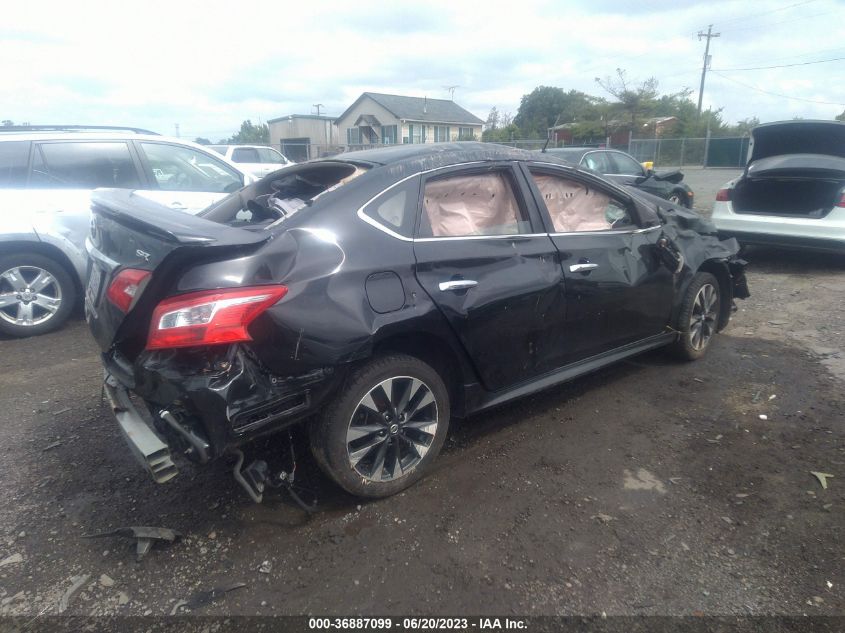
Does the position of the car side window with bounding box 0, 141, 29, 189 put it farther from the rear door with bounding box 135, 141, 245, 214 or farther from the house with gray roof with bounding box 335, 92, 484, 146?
the house with gray roof with bounding box 335, 92, 484, 146

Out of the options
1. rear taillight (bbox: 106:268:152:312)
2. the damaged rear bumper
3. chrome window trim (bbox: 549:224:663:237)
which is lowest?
the damaged rear bumper

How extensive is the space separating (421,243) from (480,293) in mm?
411

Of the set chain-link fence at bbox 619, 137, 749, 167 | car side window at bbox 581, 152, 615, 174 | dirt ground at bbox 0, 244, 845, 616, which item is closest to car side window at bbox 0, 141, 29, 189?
dirt ground at bbox 0, 244, 845, 616

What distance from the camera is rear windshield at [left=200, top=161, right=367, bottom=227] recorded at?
10.0ft

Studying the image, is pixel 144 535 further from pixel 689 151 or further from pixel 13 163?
pixel 689 151

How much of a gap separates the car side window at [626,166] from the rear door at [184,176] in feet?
27.5

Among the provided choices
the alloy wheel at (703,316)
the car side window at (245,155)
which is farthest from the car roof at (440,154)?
the car side window at (245,155)

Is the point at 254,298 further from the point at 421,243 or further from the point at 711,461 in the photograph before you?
the point at 711,461

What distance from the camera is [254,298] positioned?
2.32m

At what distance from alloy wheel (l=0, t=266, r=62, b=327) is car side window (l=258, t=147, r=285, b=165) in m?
13.2

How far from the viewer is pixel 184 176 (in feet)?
20.0

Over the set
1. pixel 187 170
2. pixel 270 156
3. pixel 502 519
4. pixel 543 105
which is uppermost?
pixel 543 105

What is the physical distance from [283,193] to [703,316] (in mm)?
3342

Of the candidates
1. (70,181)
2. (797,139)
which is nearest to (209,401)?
(70,181)
